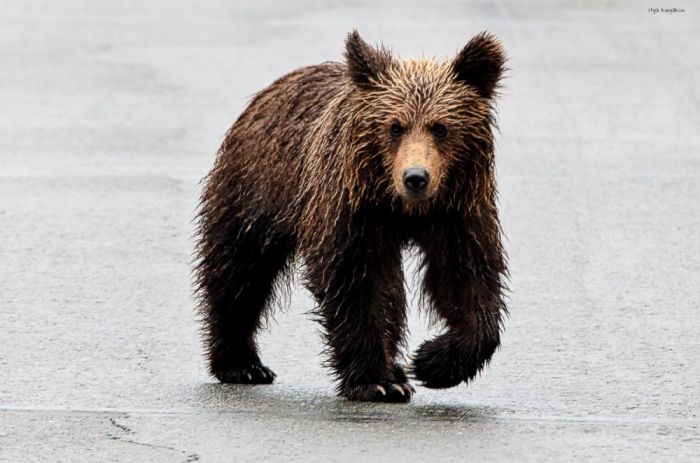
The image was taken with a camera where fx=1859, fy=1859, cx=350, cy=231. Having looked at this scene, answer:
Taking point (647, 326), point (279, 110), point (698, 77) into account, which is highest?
point (698, 77)

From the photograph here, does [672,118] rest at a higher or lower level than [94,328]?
Answer: higher

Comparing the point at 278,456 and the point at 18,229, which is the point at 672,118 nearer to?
the point at 18,229

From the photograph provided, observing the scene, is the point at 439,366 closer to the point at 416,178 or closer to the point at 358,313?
the point at 358,313

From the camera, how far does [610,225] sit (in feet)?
39.1

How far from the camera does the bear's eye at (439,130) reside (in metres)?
7.41

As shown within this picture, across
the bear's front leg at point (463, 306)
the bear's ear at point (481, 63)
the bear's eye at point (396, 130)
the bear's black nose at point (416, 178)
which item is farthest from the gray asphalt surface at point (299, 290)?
the bear's ear at point (481, 63)

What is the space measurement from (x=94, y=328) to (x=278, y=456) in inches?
110

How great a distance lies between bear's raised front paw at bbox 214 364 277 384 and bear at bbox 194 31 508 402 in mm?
550

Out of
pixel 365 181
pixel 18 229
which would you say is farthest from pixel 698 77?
pixel 365 181

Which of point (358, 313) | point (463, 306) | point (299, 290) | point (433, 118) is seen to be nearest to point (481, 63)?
point (433, 118)

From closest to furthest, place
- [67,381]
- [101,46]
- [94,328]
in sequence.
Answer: [67,381]
[94,328]
[101,46]

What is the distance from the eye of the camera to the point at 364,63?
759 centimetres

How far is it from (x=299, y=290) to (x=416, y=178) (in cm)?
310

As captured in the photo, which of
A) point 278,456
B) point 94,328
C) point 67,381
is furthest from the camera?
point 94,328
